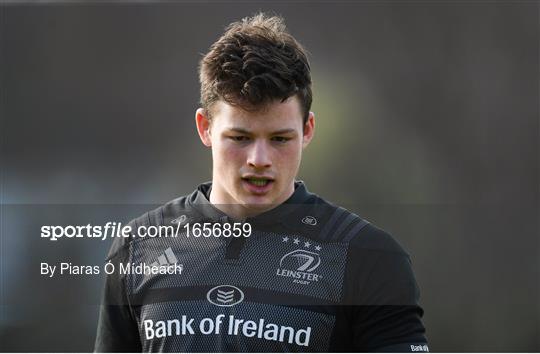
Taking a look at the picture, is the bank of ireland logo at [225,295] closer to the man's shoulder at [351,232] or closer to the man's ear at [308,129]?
the man's shoulder at [351,232]

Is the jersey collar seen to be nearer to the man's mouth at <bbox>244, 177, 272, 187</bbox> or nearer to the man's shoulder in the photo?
the man's shoulder

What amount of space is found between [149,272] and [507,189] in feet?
15.0

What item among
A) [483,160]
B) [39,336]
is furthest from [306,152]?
[39,336]

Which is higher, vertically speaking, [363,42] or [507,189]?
[363,42]

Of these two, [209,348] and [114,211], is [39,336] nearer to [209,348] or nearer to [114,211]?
[114,211]

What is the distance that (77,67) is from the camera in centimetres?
649

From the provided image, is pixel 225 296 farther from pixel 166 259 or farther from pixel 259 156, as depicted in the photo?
pixel 259 156

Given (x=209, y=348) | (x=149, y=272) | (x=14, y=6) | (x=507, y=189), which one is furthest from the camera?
(x=507, y=189)

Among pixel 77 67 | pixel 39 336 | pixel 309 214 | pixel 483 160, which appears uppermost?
pixel 77 67

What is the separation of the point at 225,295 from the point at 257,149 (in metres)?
0.54

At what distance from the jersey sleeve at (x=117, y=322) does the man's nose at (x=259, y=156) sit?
65 centimetres

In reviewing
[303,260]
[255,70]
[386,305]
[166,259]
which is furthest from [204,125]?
[386,305]

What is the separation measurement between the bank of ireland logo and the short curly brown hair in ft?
2.14

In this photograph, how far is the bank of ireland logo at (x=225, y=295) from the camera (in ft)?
8.48
